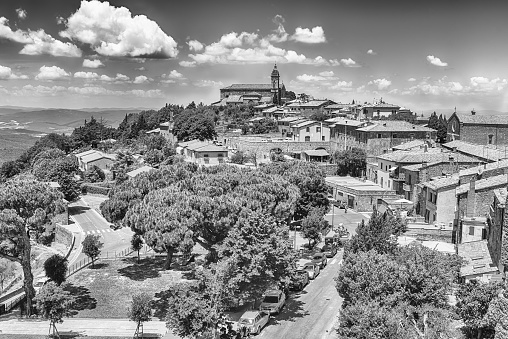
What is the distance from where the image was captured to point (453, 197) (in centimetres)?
4178

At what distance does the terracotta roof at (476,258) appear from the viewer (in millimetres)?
27408

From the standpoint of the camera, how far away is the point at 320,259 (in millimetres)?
37688

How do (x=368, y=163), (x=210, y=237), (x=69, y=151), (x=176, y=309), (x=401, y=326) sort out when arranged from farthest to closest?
(x=69, y=151), (x=368, y=163), (x=210, y=237), (x=176, y=309), (x=401, y=326)

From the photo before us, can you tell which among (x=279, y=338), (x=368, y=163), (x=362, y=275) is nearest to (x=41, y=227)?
(x=279, y=338)

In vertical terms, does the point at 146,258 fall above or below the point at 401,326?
below

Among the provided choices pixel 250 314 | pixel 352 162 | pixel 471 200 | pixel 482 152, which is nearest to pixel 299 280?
pixel 250 314

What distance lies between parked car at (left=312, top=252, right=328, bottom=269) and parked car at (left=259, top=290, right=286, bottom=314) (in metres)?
7.64

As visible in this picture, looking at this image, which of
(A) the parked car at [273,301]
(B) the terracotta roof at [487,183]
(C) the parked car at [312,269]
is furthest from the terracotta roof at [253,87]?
(A) the parked car at [273,301]

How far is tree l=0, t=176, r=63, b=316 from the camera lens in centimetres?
2870

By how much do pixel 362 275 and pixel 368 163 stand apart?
4793 centimetres

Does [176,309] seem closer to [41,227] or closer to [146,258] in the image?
[41,227]

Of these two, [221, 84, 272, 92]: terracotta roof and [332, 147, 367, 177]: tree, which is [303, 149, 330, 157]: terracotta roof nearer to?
[332, 147, 367, 177]: tree

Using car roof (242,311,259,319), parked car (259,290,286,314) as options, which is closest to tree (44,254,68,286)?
car roof (242,311,259,319)

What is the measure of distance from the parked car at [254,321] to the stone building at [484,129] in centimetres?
5201
